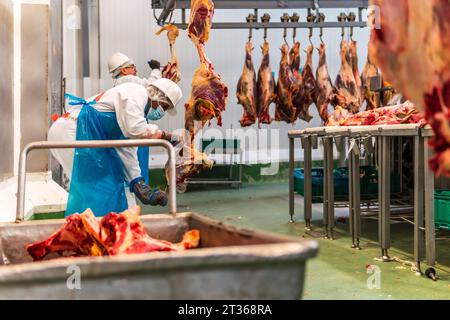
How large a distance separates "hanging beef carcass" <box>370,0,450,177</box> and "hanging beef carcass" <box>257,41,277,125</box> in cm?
714

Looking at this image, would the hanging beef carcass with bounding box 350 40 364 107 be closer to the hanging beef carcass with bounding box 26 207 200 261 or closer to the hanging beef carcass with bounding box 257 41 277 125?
the hanging beef carcass with bounding box 257 41 277 125

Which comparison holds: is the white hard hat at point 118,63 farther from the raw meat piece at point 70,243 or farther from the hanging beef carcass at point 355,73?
the hanging beef carcass at point 355,73

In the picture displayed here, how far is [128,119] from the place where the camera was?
347 cm

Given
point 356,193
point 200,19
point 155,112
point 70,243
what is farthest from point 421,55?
point 200,19

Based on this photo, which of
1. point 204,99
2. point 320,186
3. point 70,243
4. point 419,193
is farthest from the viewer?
point 320,186

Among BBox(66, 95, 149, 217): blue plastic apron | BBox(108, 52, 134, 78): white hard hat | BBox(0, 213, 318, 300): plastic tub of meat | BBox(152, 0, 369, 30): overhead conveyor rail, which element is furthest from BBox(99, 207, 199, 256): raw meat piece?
BBox(152, 0, 369, 30): overhead conveyor rail

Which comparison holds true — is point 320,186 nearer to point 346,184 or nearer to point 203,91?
point 346,184

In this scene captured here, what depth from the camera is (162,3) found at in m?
7.05

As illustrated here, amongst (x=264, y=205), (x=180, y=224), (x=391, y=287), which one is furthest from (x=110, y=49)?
(x=180, y=224)

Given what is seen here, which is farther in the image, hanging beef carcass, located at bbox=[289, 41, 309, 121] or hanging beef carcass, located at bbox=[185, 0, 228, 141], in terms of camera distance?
hanging beef carcass, located at bbox=[289, 41, 309, 121]

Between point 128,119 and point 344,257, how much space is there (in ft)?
7.82

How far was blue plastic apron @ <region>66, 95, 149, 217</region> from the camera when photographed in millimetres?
3422

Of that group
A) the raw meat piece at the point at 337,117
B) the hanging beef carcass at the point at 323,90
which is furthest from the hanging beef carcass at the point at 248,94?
the raw meat piece at the point at 337,117
